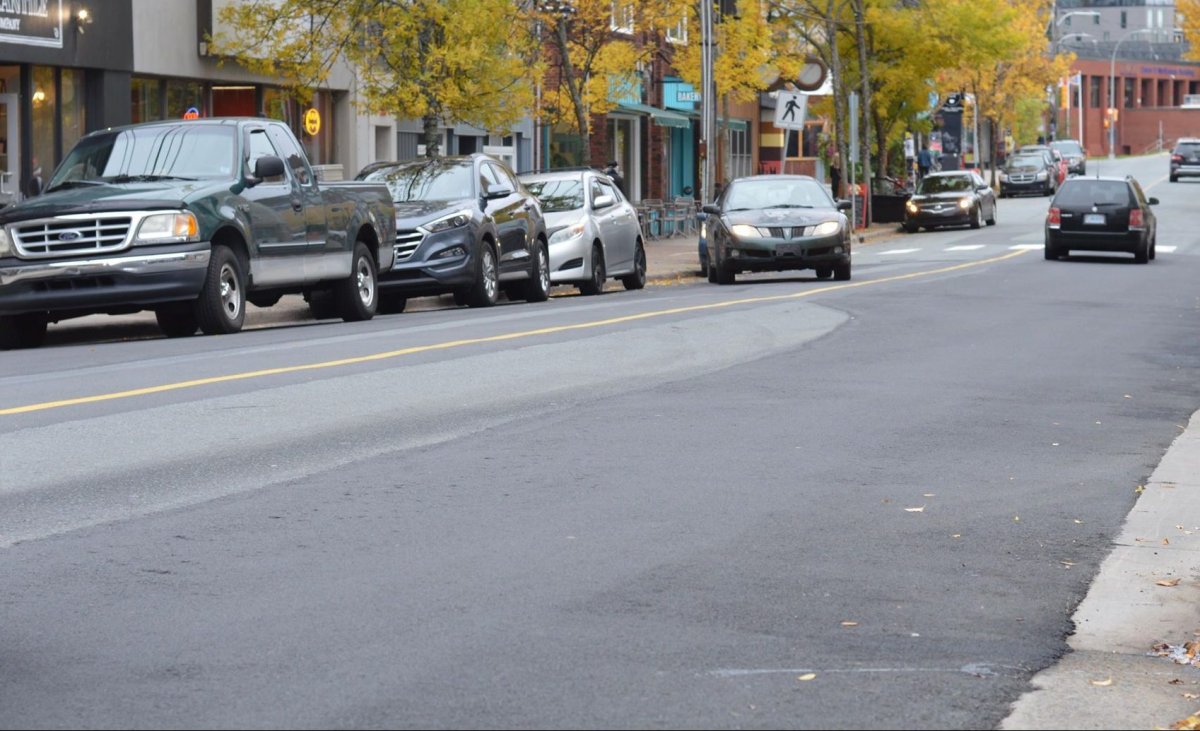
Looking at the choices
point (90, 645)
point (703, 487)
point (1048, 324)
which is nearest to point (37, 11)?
point (1048, 324)

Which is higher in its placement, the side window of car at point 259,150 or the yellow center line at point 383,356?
the side window of car at point 259,150

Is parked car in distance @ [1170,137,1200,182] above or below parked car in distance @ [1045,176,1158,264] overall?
above

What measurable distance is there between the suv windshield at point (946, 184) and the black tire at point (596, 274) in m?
27.7

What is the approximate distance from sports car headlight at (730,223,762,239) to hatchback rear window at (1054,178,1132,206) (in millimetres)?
9774

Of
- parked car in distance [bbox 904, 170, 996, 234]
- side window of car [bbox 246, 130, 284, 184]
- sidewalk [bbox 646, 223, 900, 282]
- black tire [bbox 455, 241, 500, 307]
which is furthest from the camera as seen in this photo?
parked car in distance [bbox 904, 170, 996, 234]

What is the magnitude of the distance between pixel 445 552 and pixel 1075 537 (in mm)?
2775

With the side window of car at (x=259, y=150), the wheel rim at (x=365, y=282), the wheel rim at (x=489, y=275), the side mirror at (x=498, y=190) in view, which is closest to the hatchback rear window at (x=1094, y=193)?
the side mirror at (x=498, y=190)

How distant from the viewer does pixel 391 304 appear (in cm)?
2378

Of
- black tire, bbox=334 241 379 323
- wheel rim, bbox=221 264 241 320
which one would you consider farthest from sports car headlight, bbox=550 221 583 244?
wheel rim, bbox=221 264 241 320

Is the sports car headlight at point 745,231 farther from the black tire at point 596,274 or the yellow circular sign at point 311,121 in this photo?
the yellow circular sign at point 311,121

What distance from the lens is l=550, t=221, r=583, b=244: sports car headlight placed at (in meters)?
26.4

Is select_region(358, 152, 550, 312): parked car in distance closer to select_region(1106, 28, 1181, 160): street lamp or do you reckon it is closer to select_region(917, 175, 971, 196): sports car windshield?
select_region(917, 175, 971, 196): sports car windshield

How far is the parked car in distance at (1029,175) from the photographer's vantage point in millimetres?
77875

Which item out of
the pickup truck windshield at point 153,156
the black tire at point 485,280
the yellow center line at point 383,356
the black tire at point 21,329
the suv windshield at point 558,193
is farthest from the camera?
the suv windshield at point 558,193
